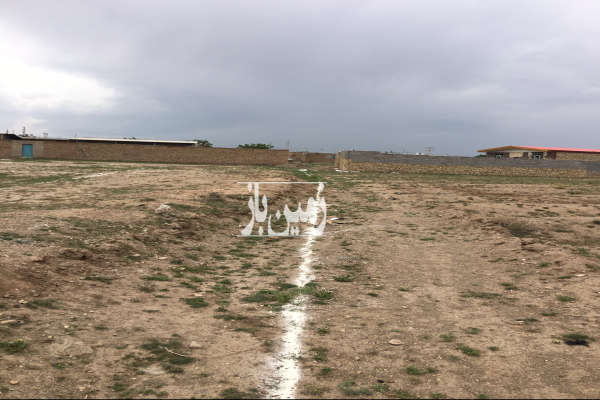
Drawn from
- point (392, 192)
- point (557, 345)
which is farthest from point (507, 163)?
point (557, 345)

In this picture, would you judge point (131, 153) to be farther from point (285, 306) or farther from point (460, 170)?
point (285, 306)

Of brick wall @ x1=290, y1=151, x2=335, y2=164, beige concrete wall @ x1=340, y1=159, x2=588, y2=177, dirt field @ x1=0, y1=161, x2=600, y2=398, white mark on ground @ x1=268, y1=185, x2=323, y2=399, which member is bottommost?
white mark on ground @ x1=268, y1=185, x2=323, y2=399

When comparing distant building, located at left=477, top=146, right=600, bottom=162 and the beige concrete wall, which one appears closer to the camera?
the beige concrete wall

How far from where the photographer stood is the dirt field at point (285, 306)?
374cm

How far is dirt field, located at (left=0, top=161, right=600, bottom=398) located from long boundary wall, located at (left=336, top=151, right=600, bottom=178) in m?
25.8

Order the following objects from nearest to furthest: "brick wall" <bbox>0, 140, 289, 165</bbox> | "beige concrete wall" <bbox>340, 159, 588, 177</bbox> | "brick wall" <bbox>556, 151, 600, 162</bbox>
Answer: "beige concrete wall" <bbox>340, 159, 588, 177</bbox>
"brick wall" <bbox>0, 140, 289, 165</bbox>
"brick wall" <bbox>556, 151, 600, 162</bbox>

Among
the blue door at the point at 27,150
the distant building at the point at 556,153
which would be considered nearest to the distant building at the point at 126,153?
the blue door at the point at 27,150

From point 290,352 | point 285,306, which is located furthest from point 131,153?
point 290,352

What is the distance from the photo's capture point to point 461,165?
37.7 metres

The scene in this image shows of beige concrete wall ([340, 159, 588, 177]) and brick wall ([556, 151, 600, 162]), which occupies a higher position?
brick wall ([556, 151, 600, 162])

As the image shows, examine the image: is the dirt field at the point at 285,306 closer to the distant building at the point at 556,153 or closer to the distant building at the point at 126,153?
the distant building at the point at 126,153

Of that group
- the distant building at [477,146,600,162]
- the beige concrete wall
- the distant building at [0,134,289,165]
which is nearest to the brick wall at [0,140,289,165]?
the distant building at [0,134,289,165]

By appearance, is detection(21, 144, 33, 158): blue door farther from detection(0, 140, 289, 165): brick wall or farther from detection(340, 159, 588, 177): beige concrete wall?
detection(340, 159, 588, 177): beige concrete wall

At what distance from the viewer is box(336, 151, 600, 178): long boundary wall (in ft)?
120
